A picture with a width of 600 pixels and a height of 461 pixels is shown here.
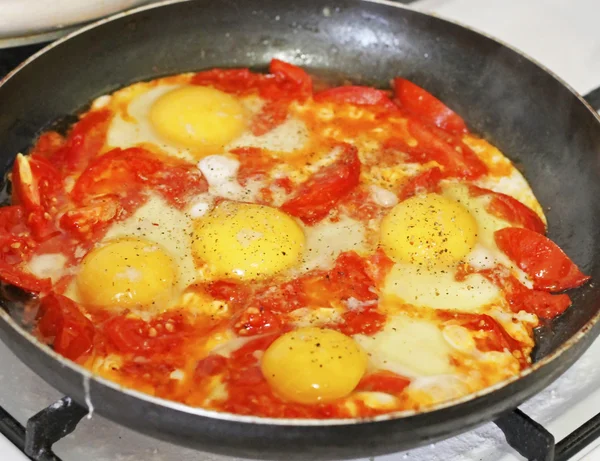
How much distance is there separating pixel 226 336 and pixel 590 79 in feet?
8.51

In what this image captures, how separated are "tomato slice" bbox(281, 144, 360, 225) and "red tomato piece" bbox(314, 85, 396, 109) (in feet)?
1.45

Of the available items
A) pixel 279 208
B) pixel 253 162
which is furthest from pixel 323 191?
pixel 253 162

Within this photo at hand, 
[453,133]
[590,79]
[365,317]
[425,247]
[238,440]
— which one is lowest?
[238,440]

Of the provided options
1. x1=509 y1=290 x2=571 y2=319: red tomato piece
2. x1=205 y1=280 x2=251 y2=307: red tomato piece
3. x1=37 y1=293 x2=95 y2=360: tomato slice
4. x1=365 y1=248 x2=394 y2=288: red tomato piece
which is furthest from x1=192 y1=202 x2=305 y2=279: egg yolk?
x1=509 y1=290 x2=571 y2=319: red tomato piece

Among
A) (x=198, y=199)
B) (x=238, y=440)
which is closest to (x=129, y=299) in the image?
(x=198, y=199)

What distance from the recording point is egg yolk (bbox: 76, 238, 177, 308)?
2664mm

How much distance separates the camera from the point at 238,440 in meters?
2.11

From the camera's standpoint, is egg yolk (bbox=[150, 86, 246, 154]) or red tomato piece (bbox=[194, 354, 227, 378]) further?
egg yolk (bbox=[150, 86, 246, 154])

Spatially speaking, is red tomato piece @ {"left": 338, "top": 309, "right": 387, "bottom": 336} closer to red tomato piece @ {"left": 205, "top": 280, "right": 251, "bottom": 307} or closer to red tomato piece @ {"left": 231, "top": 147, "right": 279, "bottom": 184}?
red tomato piece @ {"left": 205, "top": 280, "right": 251, "bottom": 307}

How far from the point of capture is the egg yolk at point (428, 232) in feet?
9.61

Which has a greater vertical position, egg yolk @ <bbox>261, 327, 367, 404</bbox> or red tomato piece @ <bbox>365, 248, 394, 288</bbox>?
red tomato piece @ <bbox>365, 248, 394, 288</bbox>

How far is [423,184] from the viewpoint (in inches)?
128

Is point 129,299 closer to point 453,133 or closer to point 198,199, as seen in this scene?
point 198,199

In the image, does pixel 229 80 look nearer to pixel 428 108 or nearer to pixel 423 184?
pixel 428 108
